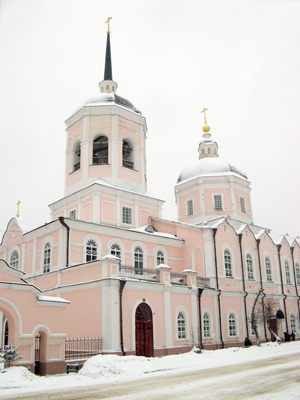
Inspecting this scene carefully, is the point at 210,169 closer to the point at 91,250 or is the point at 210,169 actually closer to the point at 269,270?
the point at 269,270

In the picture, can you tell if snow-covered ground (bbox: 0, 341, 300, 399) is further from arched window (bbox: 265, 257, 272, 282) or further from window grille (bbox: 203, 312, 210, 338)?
arched window (bbox: 265, 257, 272, 282)

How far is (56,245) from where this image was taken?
77.5ft

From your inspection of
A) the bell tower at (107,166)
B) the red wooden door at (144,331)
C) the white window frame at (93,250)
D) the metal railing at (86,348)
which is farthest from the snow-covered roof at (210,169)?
the metal railing at (86,348)

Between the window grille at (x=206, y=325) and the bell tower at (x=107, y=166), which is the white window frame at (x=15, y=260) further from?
the window grille at (x=206, y=325)

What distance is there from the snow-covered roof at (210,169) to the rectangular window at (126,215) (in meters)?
10.3

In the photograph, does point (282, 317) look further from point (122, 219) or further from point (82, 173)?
point (82, 173)

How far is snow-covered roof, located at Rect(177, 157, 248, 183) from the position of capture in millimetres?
36188

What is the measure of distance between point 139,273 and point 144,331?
4.42 meters

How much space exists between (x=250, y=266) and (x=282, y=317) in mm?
4762

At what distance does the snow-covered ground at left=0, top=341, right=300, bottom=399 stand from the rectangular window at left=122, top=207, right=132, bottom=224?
10144 millimetres

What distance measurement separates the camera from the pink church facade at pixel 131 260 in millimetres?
19406

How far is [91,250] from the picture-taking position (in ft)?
79.2

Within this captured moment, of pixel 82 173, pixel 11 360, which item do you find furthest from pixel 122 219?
pixel 11 360

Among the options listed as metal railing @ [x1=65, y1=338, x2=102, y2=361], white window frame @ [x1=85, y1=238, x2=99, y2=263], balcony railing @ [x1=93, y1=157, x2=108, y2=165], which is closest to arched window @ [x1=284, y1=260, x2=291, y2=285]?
balcony railing @ [x1=93, y1=157, x2=108, y2=165]
